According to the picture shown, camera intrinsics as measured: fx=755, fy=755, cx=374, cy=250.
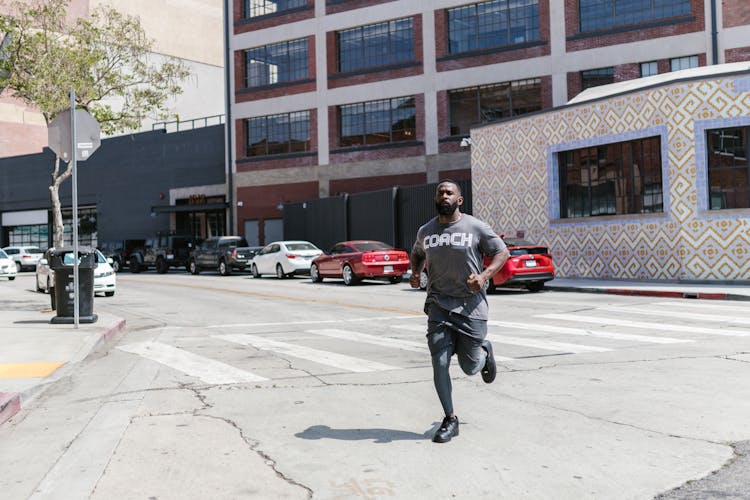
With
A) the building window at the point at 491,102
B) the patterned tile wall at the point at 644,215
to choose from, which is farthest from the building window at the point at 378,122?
the patterned tile wall at the point at 644,215

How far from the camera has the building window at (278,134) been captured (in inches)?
1585

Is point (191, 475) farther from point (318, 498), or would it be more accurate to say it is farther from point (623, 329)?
point (623, 329)

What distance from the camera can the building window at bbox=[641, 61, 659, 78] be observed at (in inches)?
1215

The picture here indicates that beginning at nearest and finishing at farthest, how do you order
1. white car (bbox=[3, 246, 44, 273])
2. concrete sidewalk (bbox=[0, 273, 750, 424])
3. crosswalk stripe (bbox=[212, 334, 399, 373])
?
concrete sidewalk (bbox=[0, 273, 750, 424]) < crosswalk stripe (bbox=[212, 334, 399, 373]) < white car (bbox=[3, 246, 44, 273])

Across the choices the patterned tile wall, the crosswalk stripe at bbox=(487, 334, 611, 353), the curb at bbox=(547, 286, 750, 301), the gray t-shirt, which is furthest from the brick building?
the gray t-shirt

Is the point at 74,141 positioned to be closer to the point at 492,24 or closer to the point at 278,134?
the point at 492,24

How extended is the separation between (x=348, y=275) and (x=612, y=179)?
890 centimetres

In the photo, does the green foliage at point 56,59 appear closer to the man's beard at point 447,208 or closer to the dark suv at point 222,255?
the dark suv at point 222,255

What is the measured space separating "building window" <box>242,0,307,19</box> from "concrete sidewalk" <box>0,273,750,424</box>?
76.8 feet

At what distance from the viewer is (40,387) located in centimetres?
802

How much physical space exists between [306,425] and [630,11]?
29.7 m

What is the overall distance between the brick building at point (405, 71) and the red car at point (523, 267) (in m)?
14.2

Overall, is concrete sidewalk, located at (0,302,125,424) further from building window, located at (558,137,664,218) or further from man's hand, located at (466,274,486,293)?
building window, located at (558,137,664,218)

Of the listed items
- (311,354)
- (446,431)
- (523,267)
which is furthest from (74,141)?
(523,267)
